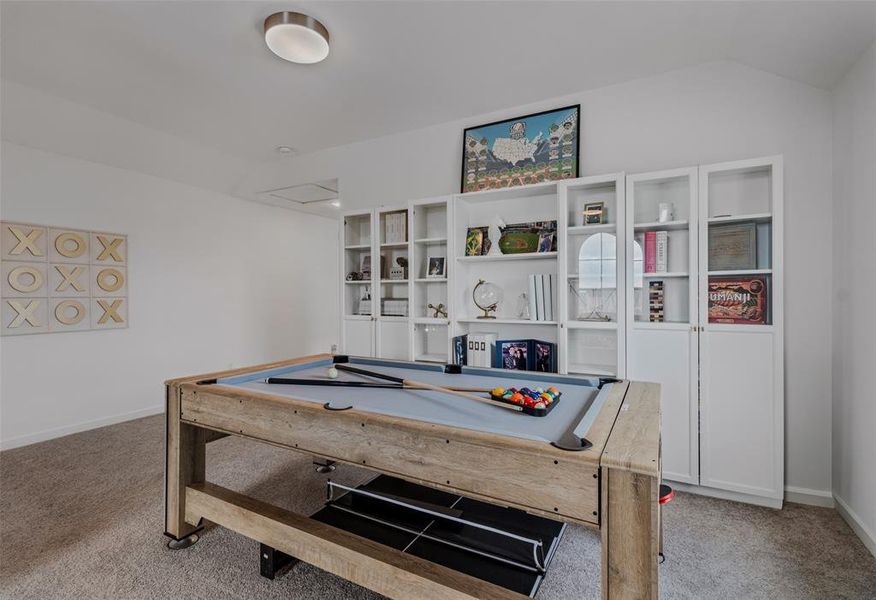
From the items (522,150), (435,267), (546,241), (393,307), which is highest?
(522,150)

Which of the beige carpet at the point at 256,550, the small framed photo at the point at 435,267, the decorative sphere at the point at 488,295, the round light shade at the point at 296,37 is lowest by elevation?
the beige carpet at the point at 256,550

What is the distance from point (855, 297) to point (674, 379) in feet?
2.96

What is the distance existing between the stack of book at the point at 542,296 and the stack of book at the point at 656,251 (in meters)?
0.60

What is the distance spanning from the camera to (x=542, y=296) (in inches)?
111

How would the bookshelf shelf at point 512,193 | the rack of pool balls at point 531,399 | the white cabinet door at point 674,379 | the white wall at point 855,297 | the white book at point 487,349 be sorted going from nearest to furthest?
the rack of pool balls at point 531,399 < the white wall at point 855,297 < the white cabinet door at point 674,379 < the bookshelf shelf at point 512,193 < the white book at point 487,349

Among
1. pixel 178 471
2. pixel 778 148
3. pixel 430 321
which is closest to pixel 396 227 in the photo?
pixel 430 321

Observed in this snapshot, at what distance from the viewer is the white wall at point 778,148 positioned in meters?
2.25

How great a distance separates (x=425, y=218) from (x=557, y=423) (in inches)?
92.4

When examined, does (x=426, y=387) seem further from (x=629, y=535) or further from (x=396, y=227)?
(x=396, y=227)

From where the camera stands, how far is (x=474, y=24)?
2127mm

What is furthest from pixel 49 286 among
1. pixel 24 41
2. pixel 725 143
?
pixel 725 143

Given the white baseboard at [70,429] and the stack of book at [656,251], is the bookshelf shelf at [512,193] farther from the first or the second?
the white baseboard at [70,429]

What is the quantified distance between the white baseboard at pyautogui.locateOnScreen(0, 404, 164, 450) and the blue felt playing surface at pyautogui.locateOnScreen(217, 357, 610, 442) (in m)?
2.64

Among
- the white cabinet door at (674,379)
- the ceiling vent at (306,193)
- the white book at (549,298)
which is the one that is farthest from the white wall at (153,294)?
the white cabinet door at (674,379)
